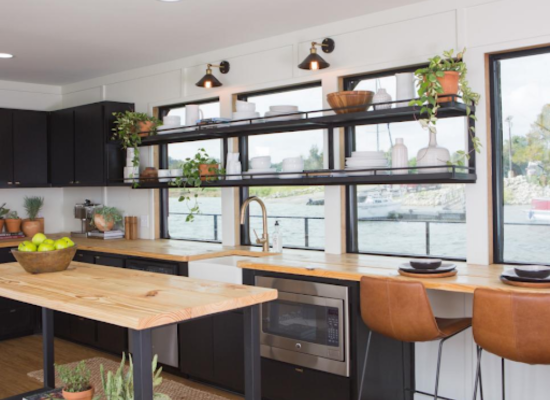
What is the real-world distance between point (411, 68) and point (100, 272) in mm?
2331

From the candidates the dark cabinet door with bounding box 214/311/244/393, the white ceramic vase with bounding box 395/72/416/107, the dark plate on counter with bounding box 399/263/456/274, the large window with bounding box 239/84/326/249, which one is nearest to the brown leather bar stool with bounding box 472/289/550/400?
the dark plate on counter with bounding box 399/263/456/274

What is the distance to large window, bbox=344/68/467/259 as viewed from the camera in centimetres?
380

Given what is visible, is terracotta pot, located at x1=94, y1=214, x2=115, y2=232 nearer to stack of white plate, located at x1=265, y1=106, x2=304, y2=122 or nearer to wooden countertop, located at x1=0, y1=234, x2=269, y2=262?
wooden countertop, located at x1=0, y1=234, x2=269, y2=262

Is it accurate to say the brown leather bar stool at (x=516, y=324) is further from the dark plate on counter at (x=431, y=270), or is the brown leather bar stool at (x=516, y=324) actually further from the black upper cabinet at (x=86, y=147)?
the black upper cabinet at (x=86, y=147)

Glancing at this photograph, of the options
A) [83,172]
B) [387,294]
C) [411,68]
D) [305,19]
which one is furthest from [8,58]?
[387,294]

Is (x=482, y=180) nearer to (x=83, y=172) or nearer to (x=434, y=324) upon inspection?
(x=434, y=324)

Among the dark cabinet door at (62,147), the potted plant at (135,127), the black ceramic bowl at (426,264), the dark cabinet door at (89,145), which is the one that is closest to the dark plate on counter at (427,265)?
the black ceramic bowl at (426,264)

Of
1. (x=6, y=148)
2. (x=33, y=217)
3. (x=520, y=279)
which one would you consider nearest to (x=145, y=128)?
(x=6, y=148)

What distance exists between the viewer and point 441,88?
335 centimetres

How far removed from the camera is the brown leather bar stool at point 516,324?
2.56m

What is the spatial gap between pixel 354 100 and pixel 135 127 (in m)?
2.30

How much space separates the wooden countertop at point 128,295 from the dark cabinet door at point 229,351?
3.94 feet

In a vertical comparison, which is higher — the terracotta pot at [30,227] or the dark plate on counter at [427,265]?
the terracotta pot at [30,227]

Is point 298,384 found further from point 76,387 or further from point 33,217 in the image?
point 33,217
